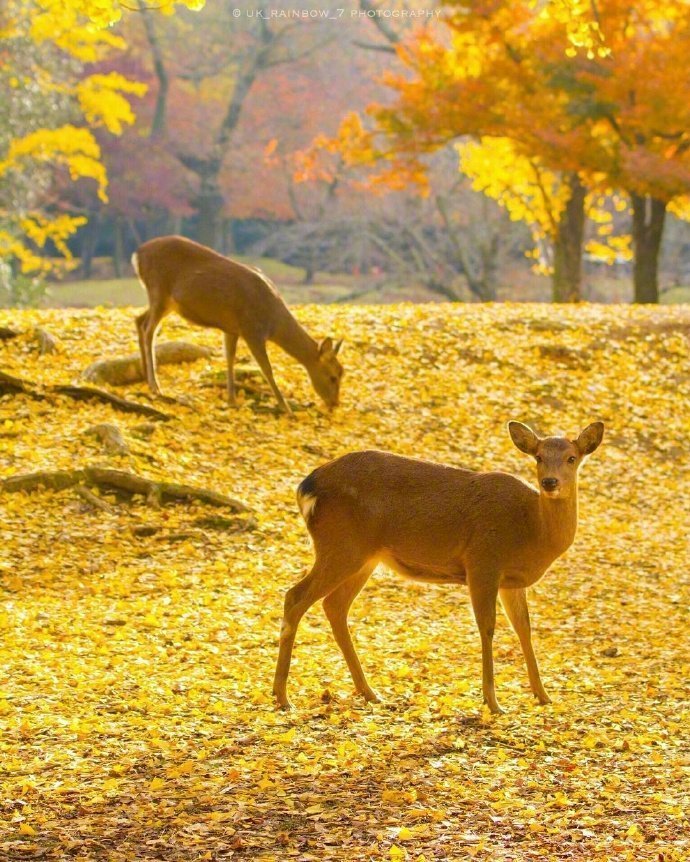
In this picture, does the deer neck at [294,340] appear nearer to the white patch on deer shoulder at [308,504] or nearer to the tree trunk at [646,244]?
the white patch on deer shoulder at [308,504]

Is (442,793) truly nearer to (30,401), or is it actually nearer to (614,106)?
(30,401)

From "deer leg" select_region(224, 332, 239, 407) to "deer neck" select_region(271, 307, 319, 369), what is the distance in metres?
0.41

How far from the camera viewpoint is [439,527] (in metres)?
6.54

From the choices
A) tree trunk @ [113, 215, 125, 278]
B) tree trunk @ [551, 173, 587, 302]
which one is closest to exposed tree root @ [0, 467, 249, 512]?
tree trunk @ [551, 173, 587, 302]

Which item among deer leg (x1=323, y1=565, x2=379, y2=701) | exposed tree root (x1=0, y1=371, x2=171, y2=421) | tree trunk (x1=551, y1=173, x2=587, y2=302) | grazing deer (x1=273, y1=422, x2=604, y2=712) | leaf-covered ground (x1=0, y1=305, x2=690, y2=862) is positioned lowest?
leaf-covered ground (x1=0, y1=305, x2=690, y2=862)

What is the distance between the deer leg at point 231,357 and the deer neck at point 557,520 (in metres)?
7.04

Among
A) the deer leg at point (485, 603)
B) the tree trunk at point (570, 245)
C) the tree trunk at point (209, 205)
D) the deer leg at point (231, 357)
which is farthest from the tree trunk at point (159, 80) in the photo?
the deer leg at point (485, 603)

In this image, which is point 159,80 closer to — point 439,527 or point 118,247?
point 118,247

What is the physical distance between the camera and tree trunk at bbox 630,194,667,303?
23969 mm

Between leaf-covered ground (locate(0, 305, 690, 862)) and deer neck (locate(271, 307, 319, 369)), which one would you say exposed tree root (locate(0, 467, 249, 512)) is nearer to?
leaf-covered ground (locate(0, 305, 690, 862))

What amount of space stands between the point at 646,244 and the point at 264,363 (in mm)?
13164

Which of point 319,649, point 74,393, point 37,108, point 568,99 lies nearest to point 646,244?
point 568,99

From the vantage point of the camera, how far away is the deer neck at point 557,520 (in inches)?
257

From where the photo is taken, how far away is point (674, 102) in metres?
20.5
